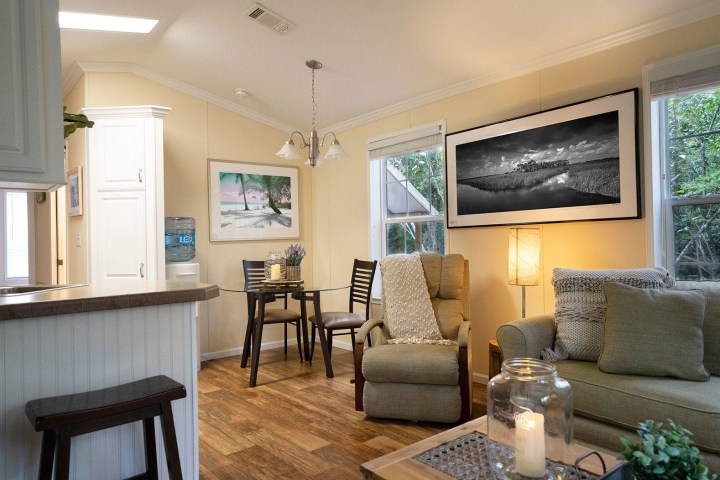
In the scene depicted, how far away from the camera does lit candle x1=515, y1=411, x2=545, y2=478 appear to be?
4.08 feet

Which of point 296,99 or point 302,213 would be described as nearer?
point 296,99

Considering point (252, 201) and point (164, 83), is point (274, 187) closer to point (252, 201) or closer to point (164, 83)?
point (252, 201)

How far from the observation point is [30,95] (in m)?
1.63

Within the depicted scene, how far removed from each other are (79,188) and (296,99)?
211 cm

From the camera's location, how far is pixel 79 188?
13.5ft

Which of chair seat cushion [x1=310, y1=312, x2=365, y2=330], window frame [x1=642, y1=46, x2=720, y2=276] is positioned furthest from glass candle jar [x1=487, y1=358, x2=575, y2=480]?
chair seat cushion [x1=310, y1=312, x2=365, y2=330]

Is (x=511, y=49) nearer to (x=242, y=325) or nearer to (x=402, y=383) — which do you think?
(x=402, y=383)

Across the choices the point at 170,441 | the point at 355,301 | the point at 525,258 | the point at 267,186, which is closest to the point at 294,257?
the point at 355,301

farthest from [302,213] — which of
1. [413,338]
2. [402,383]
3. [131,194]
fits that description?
[402,383]

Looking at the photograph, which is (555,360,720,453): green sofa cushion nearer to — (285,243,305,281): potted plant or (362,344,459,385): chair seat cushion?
(362,344,459,385): chair seat cushion

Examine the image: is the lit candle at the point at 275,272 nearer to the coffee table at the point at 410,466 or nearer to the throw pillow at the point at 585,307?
the throw pillow at the point at 585,307

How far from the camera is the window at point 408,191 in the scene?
13.4ft

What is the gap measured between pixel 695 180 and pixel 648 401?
1434 mm

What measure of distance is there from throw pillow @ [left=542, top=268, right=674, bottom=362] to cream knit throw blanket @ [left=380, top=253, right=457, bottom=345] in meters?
0.78
